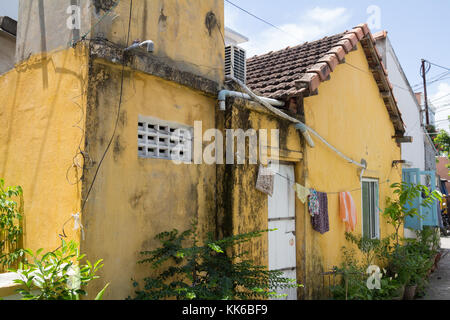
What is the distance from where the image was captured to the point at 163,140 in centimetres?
467

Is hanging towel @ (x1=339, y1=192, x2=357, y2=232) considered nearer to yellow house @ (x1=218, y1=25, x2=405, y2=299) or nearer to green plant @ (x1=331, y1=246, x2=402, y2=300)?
yellow house @ (x1=218, y1=25, x2=405, y2=299)

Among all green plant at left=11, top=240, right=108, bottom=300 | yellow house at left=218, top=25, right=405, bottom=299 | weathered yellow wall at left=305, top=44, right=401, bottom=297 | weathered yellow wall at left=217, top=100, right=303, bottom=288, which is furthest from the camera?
weathered yellow wall at left=305, top=44, right=401, bottom=297

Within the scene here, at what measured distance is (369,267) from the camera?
752 centimetres

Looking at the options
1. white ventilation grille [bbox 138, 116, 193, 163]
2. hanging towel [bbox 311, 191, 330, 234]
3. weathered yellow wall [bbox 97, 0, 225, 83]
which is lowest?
hanging towel [bbox 311, 191, 330, 234]

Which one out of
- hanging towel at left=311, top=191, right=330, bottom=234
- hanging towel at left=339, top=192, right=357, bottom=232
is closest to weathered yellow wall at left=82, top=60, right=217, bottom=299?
hanging towel at left=311, top=191, right=330, bottom=234

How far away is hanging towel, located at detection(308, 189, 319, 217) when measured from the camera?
6.48m

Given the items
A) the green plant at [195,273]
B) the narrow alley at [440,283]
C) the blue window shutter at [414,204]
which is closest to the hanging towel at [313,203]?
the green plant at [195,273]

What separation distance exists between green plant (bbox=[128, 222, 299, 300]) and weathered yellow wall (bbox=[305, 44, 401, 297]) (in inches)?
87.3

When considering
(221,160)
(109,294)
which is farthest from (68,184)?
(221,160)

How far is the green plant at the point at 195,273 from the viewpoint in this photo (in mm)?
3998

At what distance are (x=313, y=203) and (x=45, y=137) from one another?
4181 mm

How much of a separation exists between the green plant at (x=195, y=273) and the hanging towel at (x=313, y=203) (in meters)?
1.93

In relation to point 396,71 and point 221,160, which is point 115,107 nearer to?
point 221,160
